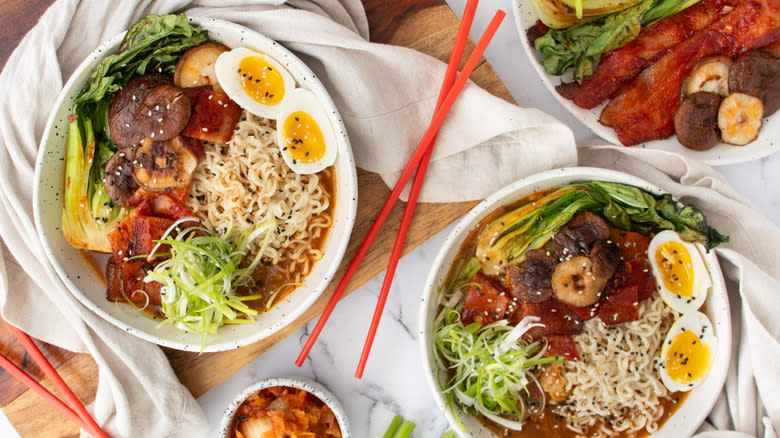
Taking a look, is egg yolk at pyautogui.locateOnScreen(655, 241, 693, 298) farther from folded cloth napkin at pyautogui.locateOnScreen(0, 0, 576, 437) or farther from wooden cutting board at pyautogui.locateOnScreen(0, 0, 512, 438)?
wooden cutting board at pyautogui.locateOnScreen(0, 0, 512, 438)

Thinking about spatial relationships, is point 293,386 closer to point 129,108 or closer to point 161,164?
point 161,164

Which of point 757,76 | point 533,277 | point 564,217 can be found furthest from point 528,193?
point 757,76

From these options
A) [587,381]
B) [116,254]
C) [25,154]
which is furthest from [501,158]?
[25,154]

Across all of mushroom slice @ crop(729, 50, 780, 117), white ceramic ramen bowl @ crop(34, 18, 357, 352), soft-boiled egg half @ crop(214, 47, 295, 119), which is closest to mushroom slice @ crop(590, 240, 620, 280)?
mushroom slice @ crop(729, 50, 780, 117)

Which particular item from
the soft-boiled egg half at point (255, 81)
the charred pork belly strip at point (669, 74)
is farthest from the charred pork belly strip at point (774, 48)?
the soft-boiled egg half at point (255, 81)

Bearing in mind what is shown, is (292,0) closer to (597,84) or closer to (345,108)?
(345,108)

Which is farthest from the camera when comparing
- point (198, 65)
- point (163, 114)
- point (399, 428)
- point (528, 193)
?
point (399, 428)
